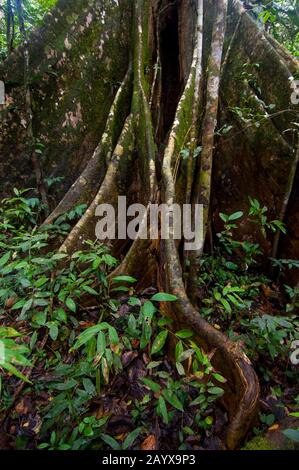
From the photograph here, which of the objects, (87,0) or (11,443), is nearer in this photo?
(11,443)

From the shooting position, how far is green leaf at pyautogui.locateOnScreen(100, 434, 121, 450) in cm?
139

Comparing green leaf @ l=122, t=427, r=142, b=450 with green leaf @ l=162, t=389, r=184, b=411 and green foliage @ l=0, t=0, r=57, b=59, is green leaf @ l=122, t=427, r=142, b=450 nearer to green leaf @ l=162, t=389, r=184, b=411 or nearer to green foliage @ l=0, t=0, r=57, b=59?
green leaf @ l=162, t=389, r=184, b=411

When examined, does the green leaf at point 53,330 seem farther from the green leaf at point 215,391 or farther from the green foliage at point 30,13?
the green foliage at point 30,13

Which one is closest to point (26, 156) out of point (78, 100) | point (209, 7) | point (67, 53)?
point (78, 100)

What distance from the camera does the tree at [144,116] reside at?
2.39 m

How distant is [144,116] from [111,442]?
2556 millimetres

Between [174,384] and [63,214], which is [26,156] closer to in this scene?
[63,214]

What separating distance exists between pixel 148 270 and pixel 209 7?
3182 millimetres

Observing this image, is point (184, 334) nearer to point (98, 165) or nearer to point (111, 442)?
point (111, 442)

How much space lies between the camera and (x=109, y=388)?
1715mm

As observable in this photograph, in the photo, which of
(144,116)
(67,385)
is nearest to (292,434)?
(67,385)

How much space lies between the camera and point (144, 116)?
2840 mm

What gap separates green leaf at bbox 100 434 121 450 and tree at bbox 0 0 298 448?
3.10ft

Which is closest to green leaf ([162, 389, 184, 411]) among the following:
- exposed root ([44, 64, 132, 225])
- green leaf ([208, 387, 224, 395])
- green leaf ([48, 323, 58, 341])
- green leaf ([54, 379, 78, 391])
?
green leaf ([208, 387, 224, 395])
